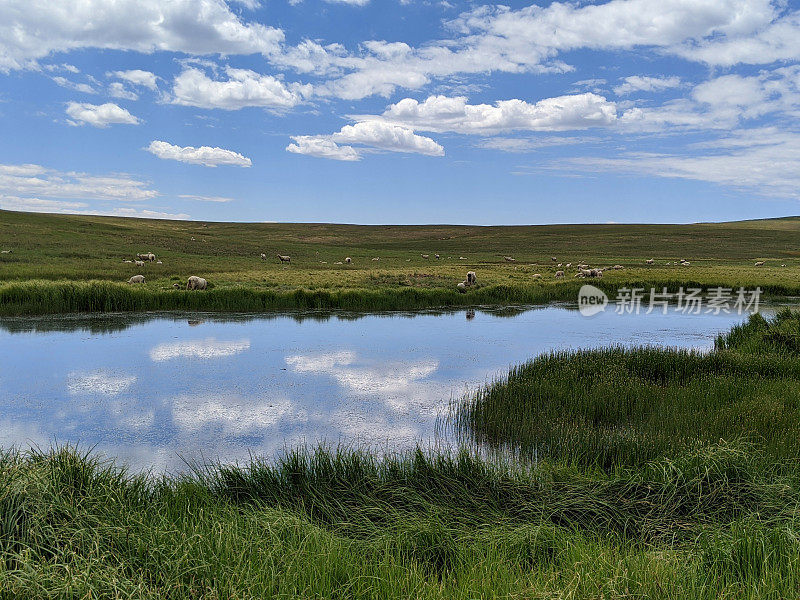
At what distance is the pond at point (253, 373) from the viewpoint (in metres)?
9.97

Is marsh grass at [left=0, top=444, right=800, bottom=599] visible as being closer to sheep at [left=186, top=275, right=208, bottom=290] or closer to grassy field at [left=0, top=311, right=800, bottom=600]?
grassy field at [left=0, top=311, right=800, bottom=600]

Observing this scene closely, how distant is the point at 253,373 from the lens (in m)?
14.7

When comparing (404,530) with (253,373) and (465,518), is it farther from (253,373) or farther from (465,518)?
(253,373)

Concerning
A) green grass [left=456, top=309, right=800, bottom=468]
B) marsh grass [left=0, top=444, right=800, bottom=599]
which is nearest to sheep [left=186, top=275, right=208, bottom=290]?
green grass [left=456, top=309, right=800, bottom=468]

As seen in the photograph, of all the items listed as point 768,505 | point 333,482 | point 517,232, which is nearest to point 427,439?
point 333,482

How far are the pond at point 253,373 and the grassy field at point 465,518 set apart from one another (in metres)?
1.73

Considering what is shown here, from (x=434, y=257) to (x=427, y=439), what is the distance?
5821 centimetres

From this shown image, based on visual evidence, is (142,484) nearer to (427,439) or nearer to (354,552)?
(354,552)

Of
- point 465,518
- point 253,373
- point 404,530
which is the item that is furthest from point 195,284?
point 404,530

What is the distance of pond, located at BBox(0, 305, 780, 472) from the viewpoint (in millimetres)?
9969

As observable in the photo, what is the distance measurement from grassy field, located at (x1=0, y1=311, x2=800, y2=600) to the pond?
5.66 feet

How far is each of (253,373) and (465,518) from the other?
9294 millimetres

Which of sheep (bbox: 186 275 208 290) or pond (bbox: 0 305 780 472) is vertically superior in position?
sheep (bbox: 186 275 208 290)

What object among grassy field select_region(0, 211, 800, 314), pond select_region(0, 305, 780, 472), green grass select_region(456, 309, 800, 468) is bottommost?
pond select_region(0, 305, 780, 472)
